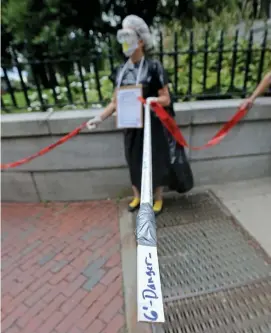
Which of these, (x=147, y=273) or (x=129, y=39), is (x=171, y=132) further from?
(x=147, y=273)

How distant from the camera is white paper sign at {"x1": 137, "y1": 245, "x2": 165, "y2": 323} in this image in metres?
0.76

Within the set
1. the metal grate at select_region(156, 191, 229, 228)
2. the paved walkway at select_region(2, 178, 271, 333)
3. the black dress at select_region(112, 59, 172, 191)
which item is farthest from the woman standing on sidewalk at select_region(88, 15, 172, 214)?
the paved walkway at select_region(2, 178, 271, 333)

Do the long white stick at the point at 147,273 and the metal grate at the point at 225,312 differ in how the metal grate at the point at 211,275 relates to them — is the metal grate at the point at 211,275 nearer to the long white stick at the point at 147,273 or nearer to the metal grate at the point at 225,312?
the metal grate at the point at 225,312

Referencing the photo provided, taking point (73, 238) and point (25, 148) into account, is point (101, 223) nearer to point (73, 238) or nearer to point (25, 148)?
point (73, 238)

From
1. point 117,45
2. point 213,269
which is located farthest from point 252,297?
point 117,45

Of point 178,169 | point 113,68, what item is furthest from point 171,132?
point 113,68

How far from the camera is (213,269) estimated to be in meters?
2.37

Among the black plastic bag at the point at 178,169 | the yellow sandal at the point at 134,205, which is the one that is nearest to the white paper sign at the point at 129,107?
the black plastic bag at the point at 178,169

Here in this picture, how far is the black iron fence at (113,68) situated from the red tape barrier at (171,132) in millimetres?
488

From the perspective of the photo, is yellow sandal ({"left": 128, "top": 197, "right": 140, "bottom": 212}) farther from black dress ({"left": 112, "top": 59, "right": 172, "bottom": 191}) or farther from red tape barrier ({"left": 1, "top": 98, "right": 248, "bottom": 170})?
red tape barrier ({"left": 1, "top": 98, "right": 248, "bottom": 170})

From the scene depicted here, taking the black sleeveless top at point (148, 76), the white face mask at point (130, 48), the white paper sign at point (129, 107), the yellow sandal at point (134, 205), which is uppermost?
the white face mask at point (130, 48)

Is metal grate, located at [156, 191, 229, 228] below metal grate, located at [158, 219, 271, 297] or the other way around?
below

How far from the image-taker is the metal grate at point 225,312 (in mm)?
1896

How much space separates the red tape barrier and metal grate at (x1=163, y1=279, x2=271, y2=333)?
1476mm
